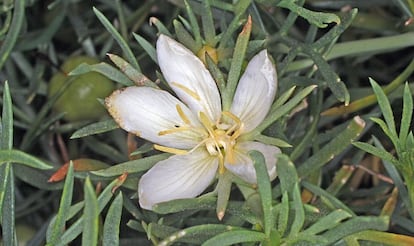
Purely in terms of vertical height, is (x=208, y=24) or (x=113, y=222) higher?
(x=208, y=24)

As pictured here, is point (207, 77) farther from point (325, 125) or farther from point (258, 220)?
point (325, 125)

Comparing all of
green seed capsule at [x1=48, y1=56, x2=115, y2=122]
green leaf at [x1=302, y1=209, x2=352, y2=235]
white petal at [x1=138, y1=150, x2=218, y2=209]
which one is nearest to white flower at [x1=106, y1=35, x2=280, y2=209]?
white petal at [x1=138, y1=150, x2=218, y2=209]

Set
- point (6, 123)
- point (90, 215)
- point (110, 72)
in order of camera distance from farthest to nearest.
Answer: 1. point (110, 72)
2. point (6, 123)
3. point (90, 215)

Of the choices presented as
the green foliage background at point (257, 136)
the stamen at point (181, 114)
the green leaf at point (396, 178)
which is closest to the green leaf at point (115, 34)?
the green foliage background at point (257, 136)

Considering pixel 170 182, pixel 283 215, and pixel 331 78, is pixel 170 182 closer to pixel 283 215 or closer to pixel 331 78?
pixel 283 215

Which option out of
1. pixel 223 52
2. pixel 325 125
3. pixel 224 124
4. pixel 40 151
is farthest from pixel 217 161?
pixel 40 151

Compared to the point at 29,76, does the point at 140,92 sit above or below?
above

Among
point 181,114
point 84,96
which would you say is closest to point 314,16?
point 181,114
